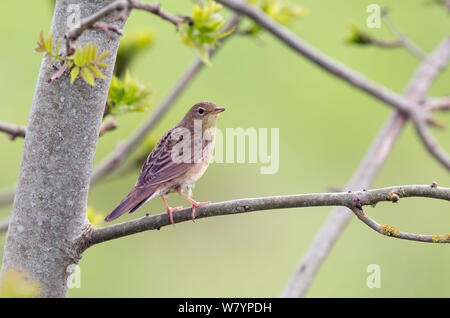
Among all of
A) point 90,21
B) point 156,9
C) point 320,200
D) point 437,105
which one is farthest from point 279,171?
point 90,21

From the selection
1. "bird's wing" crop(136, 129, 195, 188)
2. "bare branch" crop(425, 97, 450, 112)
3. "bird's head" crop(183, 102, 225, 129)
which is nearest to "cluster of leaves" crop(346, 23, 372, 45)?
"bare branch" crop(425, 97, 450, 112)

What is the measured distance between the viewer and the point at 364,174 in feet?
15.6

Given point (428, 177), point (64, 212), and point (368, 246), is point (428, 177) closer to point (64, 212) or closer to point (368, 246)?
point (368, 246)

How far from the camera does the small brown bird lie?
3.81m

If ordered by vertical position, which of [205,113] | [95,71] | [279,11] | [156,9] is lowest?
[95,71]

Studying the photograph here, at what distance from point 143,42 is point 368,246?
533 cm

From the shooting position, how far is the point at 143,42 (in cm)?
421

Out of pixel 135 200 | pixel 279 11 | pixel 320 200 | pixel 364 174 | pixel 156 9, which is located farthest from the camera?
pixel 364 174

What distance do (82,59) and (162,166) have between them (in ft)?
5.02

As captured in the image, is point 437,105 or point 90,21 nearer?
point 90,21

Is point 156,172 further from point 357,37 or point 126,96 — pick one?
point 357,37

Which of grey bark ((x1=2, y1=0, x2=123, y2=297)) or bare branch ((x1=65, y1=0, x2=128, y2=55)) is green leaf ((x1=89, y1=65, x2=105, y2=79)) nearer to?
bare branch ((x1=65, y1=0, x2=128, y2=55))

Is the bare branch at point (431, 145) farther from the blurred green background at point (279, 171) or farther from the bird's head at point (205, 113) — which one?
the blurred green background at point (279, 171)
